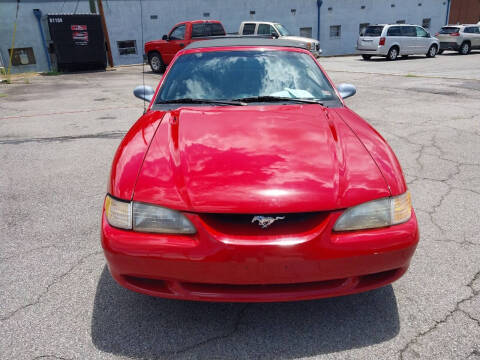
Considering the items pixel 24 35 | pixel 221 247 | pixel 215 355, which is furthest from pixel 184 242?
pixel 24 35

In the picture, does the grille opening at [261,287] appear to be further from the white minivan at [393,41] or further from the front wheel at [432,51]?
A: the front wheel at [432,51]

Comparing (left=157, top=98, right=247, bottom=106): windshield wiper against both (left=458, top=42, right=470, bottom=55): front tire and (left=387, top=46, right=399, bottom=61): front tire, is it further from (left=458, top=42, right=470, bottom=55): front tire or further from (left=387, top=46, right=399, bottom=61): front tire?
(left=458, top=42, right=470, bottom=55): front tire

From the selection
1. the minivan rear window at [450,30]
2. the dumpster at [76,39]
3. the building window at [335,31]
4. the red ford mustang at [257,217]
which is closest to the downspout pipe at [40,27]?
the dumpster at [76,39]

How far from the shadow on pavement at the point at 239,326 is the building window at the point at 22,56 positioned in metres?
19.5

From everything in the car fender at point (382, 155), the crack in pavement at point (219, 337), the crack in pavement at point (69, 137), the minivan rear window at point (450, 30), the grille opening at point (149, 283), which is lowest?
the crack in pavement at point (219, 337)

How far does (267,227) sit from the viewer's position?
1791 mm

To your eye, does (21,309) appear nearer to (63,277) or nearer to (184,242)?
(63,277)

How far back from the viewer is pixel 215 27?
589 inches

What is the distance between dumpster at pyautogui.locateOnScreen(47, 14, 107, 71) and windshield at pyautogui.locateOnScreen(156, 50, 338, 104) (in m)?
16.1

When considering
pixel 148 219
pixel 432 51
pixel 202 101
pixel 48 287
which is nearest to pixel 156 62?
pixel 202 101

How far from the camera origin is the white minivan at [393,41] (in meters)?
19.1

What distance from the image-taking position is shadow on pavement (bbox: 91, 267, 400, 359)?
6.42 feet

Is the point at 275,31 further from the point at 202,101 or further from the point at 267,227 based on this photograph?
the point at 267,227

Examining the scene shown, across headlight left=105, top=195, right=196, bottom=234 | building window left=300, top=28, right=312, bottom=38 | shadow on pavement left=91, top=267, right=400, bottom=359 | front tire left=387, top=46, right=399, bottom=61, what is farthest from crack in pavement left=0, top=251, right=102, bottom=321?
building window left=300, top=28, right=312, bottom=38
